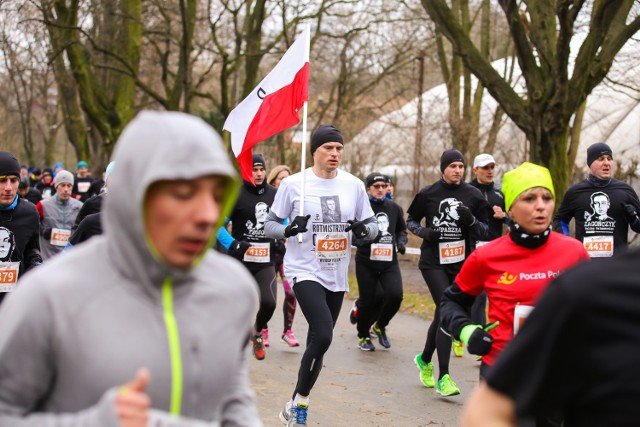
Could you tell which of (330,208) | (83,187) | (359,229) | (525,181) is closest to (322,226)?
(330,208)

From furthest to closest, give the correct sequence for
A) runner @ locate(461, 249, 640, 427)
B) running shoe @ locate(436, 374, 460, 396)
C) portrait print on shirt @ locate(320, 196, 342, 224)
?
running shoe @ locate(436, 374, 460, 396), portrait print on shirt @ locate(320, 196, 342, 224), runner @ locate(461, 249, 640, 427)

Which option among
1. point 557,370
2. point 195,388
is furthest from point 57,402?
point 557,370

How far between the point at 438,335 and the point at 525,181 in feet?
12.0

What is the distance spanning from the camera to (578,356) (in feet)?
6.79

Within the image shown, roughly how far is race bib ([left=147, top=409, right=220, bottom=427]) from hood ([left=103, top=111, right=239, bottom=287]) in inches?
12.2

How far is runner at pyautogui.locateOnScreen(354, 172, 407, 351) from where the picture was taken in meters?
9.77

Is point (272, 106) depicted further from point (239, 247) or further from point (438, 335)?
point (438, 335)

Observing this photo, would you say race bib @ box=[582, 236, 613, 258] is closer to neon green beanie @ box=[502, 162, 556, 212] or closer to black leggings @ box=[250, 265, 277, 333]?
black leggings @ box=[250, 265, 277, 333]

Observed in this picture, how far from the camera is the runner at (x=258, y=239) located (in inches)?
356

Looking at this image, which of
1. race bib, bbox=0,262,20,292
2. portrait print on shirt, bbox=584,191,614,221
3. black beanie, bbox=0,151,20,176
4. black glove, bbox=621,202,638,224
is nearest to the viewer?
race bib, bbox=0,262,20,292

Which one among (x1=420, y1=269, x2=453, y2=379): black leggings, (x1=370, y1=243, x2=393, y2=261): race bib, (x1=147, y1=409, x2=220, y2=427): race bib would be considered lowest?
(x1=420, y1=269, x2=453, y2=379): black leggings

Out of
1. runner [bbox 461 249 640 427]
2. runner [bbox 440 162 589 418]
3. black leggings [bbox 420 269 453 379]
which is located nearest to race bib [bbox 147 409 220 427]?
runner [bbox 461 249 640 427]

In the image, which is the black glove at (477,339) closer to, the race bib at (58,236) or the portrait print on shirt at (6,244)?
the portrait print on shirt at (6,244)

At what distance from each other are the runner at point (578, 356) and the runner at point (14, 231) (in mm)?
5327
